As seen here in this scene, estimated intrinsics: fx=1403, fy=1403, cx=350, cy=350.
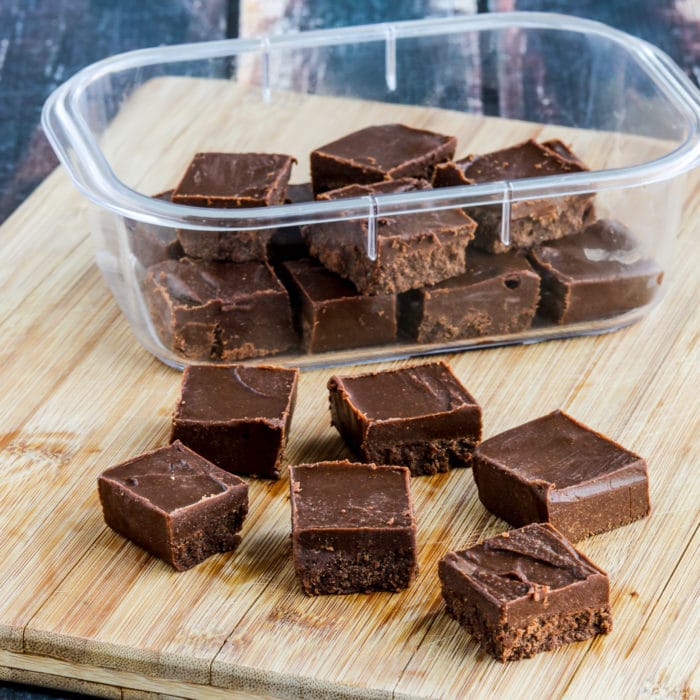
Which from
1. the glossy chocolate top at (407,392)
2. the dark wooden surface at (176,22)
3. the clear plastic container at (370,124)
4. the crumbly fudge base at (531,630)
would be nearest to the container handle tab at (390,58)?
the clear plastic container at (370,124)

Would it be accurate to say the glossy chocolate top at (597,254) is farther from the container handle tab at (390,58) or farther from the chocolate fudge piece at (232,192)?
the container handle tab at (390,58)

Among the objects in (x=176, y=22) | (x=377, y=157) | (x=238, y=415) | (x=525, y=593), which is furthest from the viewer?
(x=176, y=22)

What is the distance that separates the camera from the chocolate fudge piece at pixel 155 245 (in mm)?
3561

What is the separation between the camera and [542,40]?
178 inches

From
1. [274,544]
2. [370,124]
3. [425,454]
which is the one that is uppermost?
[370,124]

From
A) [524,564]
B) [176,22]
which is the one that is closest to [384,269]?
[524,564]

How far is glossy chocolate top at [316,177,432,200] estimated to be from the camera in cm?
365

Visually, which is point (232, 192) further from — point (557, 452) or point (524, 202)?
point (557, 452)

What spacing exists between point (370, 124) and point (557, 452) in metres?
1.81

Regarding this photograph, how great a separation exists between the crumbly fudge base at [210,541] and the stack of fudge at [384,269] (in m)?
0.67

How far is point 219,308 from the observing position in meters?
3.51

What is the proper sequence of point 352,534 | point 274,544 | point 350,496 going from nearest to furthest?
point 352,534 < point 350,496 < point 274,544

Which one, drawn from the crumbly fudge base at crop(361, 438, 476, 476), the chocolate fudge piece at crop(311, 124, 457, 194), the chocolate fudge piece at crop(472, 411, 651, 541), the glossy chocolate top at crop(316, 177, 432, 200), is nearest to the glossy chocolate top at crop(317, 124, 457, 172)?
the chocolate fudge piece at crop(311, 124, 457, 194)

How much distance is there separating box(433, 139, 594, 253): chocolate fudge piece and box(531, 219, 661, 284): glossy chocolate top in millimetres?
30
